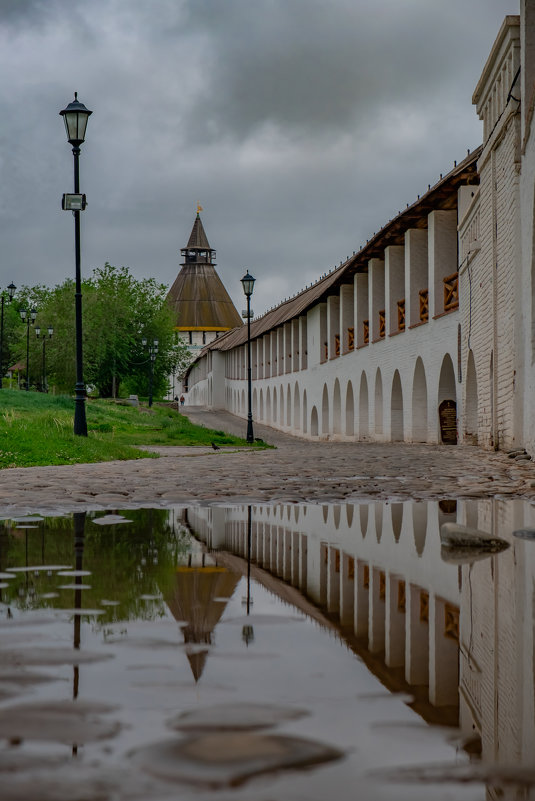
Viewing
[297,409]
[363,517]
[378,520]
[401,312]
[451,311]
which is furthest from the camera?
[297,409]

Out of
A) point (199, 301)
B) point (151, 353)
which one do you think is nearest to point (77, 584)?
point (151, 353)

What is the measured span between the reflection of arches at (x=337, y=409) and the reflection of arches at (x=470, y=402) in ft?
61.9

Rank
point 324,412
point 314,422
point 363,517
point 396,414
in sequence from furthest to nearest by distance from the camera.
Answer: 1. point 314,422
2. point 324,412
3. point 396,414
4. point 363,517

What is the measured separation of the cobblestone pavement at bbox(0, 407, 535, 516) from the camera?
28.6 feet

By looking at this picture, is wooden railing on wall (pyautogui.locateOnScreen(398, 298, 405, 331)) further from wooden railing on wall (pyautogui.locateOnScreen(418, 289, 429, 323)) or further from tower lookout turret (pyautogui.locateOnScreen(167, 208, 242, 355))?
tower lookout turret (pyautogui.locateOnScreen(167, 208, 242, 355))

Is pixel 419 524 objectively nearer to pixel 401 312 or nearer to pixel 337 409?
pixel 401 312

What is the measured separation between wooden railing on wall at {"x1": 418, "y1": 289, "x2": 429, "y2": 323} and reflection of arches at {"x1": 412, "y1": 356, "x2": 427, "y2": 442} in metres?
1.16

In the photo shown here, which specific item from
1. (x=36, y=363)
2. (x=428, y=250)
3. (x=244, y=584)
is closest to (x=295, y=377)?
(x=428, y=250)

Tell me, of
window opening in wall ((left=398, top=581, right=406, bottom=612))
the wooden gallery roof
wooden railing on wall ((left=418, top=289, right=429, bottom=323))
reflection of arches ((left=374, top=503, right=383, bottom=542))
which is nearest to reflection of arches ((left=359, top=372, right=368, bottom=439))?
the wooden gallery roof

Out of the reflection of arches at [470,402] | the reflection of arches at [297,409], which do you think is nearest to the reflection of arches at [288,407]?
the reflection of arches at [297,409]

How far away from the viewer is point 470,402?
75.7ft

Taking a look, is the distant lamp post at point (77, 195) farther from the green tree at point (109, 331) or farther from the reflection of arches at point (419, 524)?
the green tree at point (109, 331)

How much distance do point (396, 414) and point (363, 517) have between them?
974 inches

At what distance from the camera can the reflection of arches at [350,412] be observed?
1545 inches
